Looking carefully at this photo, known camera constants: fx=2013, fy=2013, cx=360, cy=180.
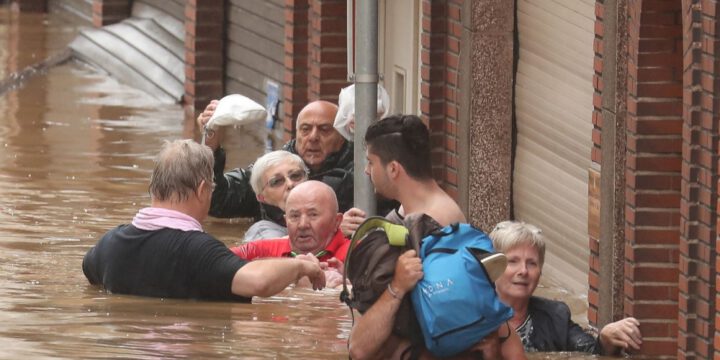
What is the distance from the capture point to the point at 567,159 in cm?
1222

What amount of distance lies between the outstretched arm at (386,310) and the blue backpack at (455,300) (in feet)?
0.14

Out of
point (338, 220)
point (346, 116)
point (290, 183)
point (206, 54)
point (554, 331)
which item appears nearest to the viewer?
point (554, 331)

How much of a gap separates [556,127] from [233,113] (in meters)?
2.10

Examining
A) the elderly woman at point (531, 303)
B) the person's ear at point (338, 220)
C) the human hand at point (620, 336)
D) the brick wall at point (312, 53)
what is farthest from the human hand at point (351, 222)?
the brick wall at point (312, 53)

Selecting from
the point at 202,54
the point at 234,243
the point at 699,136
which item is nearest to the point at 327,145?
the point at 234,243

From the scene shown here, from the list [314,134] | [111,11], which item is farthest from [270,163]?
[111,11]

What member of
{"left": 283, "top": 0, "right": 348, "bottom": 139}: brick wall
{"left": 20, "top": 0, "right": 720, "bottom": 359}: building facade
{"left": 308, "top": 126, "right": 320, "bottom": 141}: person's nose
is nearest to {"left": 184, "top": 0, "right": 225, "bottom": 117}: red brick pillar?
{"left": 20, "top": 0, "right": 720, "bottom": 359}: building facade

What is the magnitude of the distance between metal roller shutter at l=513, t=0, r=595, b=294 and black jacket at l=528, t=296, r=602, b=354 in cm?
298

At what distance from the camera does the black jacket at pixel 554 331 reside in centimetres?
873

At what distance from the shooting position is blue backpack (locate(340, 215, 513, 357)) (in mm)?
6691

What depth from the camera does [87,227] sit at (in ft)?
43.1

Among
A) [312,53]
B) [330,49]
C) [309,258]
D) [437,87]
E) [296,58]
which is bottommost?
[296,58]

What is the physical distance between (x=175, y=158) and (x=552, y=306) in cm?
178

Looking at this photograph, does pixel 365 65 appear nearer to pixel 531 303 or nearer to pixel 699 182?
pixel 699 182
